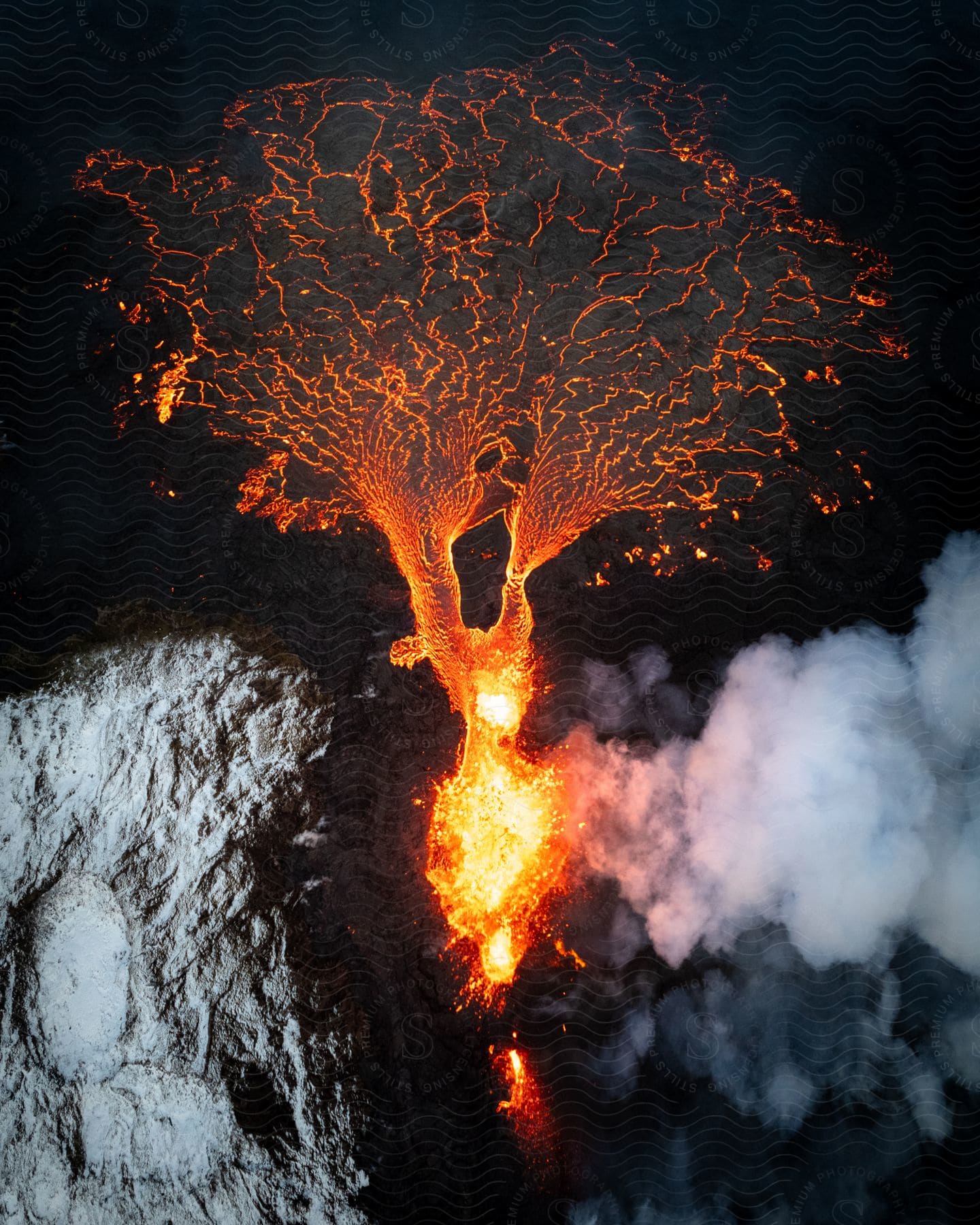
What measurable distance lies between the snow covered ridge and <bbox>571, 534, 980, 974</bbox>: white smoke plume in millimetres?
3249

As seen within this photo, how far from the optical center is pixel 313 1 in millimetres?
12523

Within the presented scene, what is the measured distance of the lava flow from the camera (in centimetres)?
1065

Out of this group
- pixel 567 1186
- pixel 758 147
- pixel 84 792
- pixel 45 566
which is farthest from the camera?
pixel 758 147

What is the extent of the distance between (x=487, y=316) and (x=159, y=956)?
786 centimetres

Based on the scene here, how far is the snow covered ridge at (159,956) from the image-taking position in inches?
342

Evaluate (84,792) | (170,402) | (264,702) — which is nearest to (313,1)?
(170,402)

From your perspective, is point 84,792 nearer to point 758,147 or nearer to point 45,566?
point 45,566

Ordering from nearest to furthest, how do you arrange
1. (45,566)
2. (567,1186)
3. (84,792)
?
(567,1186) → (84,792) → (45,566)

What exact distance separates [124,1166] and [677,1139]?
5.13m

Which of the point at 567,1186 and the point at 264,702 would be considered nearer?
the point at 567,1186

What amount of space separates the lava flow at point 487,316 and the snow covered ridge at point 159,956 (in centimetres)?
208
